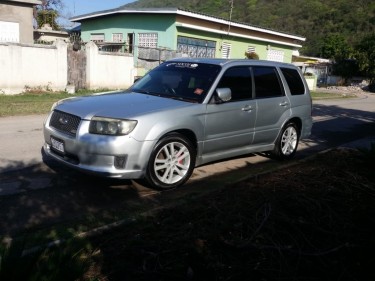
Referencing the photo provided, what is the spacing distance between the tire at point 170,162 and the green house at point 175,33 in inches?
648

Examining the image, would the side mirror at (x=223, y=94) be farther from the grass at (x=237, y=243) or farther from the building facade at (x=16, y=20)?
the building facade at (x=16, y=20)

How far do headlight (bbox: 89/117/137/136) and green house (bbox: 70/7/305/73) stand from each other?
1682 cm

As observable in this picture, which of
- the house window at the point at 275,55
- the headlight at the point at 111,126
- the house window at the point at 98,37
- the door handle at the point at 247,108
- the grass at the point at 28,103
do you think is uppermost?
the house window at the point at 98,37

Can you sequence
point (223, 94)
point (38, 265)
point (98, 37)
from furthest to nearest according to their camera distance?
point (98, 37) → point (223, 94) → point (38, 265)

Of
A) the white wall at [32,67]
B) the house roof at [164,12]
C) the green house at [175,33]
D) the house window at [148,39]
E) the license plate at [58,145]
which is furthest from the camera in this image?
the house window at [148,39]

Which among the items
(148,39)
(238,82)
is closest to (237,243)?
(238,82)

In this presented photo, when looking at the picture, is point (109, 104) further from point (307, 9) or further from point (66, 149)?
point (307, 9)

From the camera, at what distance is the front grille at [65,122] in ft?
16.2

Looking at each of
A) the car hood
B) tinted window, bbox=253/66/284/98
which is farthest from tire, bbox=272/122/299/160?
the car hood

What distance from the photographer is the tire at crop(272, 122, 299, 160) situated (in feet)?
23.4

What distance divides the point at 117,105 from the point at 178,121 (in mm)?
797

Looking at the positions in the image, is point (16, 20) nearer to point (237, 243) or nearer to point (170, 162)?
point (170, 162)

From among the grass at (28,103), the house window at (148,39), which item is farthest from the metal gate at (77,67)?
the house window at (148,39)

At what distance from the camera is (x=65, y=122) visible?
508cm
